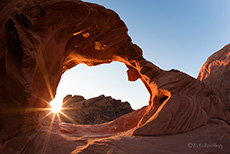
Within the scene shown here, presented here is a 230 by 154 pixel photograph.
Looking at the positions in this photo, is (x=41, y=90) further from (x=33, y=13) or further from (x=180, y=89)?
(x=180, y=89)

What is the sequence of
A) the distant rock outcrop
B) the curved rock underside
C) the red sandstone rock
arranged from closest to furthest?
the curved rock underside → the red sandstone rock → the distant rock outcrop

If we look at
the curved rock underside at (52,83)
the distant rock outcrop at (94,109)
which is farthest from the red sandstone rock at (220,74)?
the distant rock outcrop at (94,109)

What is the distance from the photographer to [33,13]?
4270 mm

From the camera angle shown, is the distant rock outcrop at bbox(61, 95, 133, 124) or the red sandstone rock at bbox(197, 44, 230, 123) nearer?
the red sandstone rock at bbox(197, 44, 230, 123)

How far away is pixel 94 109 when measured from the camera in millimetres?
15156

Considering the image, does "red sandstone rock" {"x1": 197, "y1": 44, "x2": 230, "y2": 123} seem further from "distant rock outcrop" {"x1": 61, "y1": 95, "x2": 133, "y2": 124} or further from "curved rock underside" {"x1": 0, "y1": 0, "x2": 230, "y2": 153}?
"distant rock outcrop" {"x1": 61, "y1": 95, "x2": 133, "y2": 124}

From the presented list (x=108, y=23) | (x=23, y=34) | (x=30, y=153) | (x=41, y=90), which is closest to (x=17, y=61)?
(x=23, y=34)

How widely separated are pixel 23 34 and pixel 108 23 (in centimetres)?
426

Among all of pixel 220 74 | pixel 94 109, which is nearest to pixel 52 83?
pixel 220 74

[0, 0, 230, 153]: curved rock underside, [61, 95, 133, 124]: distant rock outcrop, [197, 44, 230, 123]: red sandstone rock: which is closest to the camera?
[0, 0, 230, 153]: curved rock underside

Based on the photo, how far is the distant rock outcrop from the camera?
13648 millimetres

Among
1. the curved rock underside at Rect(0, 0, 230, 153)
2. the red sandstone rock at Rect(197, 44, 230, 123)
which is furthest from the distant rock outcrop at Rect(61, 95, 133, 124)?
the red sandstone rock at Rect(197, 44, 230, 123)

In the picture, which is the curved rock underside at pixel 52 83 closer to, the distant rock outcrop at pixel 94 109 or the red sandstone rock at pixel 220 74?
the red sandstone rock at pixel 220 74

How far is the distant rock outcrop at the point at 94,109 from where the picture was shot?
13.6 m
